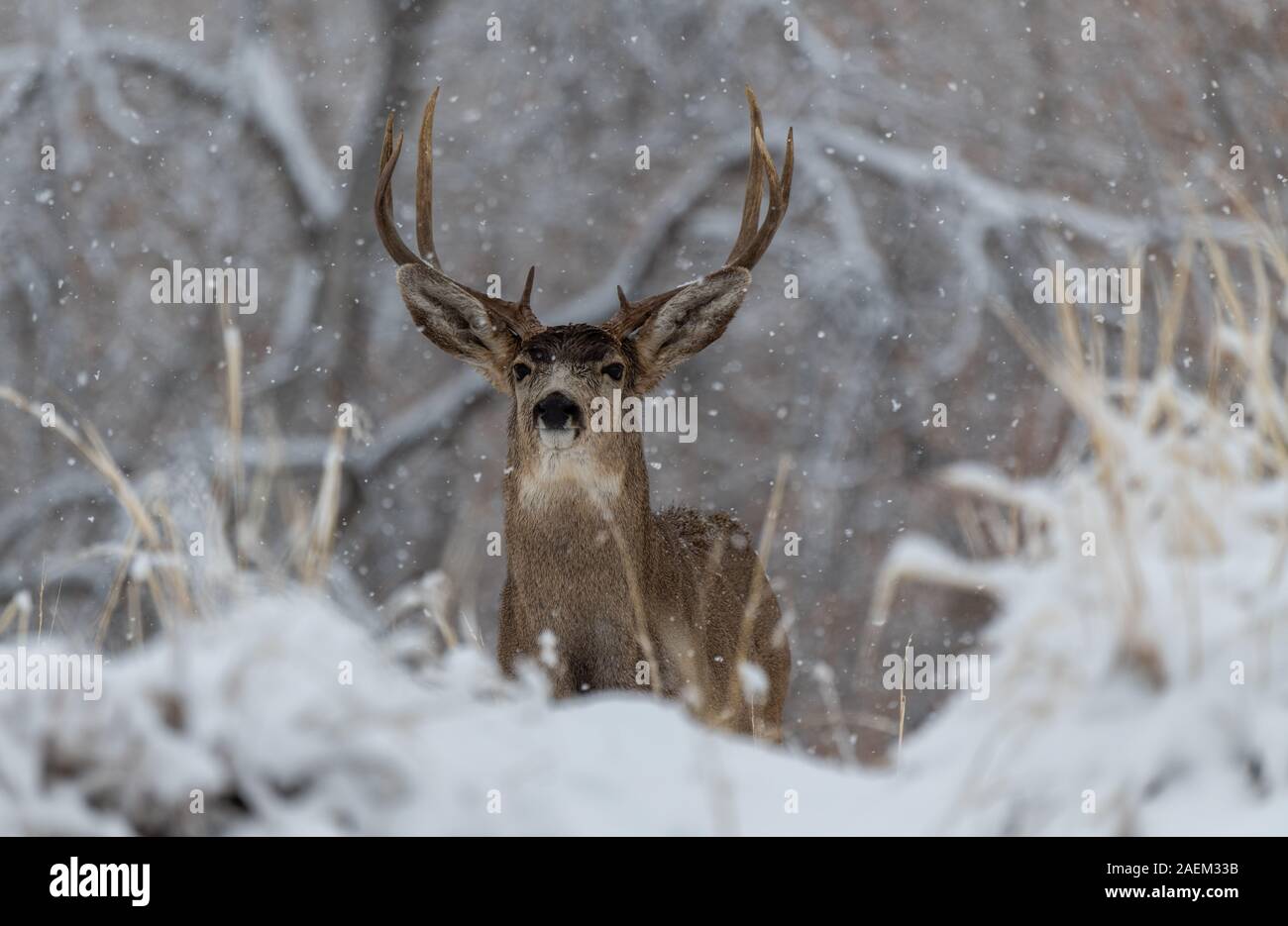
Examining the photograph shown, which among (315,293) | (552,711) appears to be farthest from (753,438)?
(552,711)

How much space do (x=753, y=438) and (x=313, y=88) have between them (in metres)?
5.49

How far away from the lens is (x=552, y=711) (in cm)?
346

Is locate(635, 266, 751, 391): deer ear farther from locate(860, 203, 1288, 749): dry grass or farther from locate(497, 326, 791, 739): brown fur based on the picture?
locate(860, 203, 1288, 749): dry grass

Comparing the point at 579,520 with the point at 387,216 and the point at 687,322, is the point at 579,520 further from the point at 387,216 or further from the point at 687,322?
the point at 387,216

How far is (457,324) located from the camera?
7801mm

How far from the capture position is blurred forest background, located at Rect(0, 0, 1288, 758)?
15805 mm

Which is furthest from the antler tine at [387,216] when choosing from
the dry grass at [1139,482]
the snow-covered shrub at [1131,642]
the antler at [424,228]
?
the snow-covered shrub at [1131,642]

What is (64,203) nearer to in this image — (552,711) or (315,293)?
(315,293)

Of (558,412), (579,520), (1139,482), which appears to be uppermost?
(558,412)

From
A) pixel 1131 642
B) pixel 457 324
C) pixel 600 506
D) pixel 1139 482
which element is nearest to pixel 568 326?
pixel 457 324

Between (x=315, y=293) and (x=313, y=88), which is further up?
(x=313, y=88)

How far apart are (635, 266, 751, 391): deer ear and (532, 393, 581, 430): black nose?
87 cm

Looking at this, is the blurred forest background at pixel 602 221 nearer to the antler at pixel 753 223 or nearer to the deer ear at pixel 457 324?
the antler at pixel 753 223

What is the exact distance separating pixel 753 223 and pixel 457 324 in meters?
1.36
